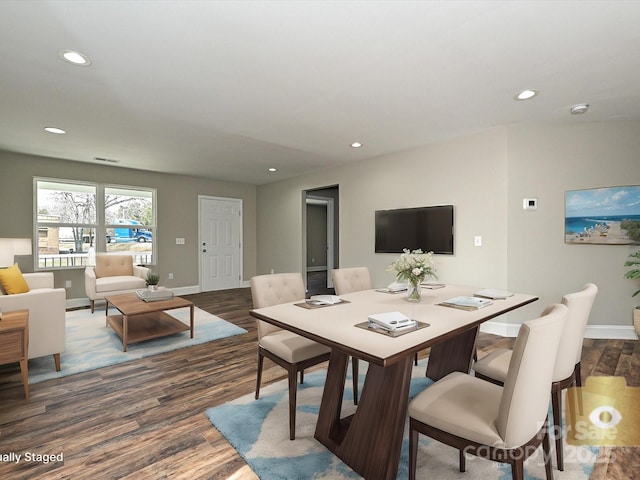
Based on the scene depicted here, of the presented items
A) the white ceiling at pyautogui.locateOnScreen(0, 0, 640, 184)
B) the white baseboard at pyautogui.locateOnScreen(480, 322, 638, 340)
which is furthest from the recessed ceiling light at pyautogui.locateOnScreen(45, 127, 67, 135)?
the white baseboard at pyautogui.locateOnScreen(480, 322, 638, 340)

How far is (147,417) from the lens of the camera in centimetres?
206

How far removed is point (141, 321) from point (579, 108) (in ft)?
17.5

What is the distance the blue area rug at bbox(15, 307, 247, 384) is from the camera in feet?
9.20

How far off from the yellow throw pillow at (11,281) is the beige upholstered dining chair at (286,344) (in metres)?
2.54

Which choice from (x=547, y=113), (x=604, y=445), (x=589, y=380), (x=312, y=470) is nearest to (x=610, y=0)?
(x=547, y=113)

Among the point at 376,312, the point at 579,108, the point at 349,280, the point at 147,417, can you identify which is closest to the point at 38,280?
the point at 147,417

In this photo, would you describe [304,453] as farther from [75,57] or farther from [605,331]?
[605,331]

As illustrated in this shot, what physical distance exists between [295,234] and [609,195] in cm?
480

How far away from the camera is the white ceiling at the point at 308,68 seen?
1767 millimetres

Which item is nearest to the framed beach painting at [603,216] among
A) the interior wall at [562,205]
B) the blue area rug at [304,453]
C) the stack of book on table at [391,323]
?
the interior wall at [562,205]

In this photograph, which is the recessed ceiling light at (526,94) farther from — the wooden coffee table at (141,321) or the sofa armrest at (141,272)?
the sofa armrest at (141,272)

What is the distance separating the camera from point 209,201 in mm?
6863

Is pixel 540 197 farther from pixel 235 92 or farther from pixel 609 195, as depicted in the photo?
pixel 235 92

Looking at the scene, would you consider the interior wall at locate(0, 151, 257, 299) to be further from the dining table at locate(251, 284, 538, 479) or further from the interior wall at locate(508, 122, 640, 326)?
the interior wall at locate(508, 122, 640, 326)
